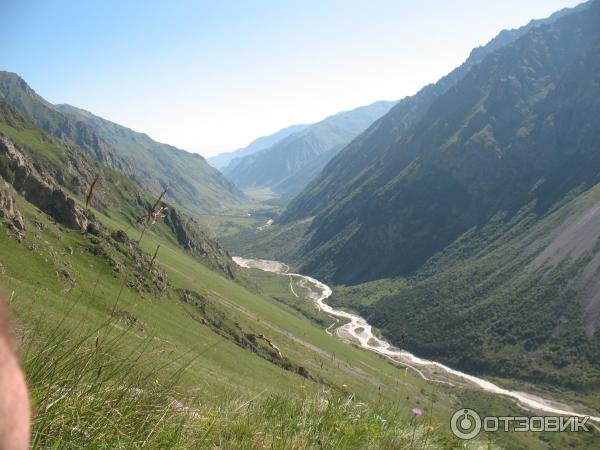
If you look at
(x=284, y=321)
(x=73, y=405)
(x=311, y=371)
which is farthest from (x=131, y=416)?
(x=284, y=321)

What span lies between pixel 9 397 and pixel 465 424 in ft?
27.7

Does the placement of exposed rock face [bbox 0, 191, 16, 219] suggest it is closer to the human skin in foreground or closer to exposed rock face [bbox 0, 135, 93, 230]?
→ exposed rock face [bbox 0, 135, 93, 230]

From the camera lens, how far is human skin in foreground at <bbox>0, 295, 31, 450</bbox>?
153cm

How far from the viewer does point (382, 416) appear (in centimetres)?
758

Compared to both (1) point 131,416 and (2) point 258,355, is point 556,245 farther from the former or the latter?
(1) point 131,416

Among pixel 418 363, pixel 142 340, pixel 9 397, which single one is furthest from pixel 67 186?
pixel 9 397

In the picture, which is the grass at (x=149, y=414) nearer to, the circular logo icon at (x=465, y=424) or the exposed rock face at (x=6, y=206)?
the circular logo icon at (x=465, y=424)

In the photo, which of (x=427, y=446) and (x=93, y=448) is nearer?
(x=93, y=448)

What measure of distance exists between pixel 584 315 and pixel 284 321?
93672 millimetres

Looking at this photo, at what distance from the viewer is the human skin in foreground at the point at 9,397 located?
153 centimetres

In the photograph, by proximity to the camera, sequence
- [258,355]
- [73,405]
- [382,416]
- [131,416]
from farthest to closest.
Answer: [258,355] < [382,416] < [131,416] < [73,405]

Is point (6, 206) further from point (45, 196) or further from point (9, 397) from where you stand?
point (9, 397)

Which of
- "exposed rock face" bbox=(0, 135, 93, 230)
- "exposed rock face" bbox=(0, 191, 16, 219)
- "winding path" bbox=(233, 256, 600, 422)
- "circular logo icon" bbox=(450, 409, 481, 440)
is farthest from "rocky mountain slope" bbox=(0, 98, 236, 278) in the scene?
"winding path" bbox=(233, 256, 600, 422)
